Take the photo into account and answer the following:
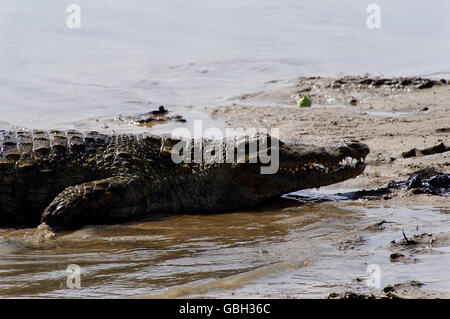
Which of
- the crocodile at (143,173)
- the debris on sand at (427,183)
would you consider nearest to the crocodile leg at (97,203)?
the crocodile at (143,173)

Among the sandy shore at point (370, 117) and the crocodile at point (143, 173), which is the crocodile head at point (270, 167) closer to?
the crocodile at point (143, 173)

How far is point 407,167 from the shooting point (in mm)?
6941

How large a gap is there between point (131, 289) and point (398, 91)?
27.1ft

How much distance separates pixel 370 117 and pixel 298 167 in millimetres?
3781

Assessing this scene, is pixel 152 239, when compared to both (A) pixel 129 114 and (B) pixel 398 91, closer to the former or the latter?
(A) pixel 129 114

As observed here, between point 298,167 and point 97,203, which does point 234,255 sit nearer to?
point 97,203

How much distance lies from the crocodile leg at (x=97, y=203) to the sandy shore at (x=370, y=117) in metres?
2.06

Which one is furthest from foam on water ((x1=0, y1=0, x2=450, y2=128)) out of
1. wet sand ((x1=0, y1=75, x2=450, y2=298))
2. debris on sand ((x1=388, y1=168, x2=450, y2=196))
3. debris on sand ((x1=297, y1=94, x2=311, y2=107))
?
debris on sand ((x1=388, y1=168, x2=450, y2=196))

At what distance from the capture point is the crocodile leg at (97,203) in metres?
5.58

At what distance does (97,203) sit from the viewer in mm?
5656

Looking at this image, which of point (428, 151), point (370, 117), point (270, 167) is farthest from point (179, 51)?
point (270, 167)

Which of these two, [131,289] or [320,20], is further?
[320,20]

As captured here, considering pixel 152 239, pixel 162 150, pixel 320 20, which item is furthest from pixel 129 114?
pixel 320 20

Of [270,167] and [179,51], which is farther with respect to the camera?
[179,51]
